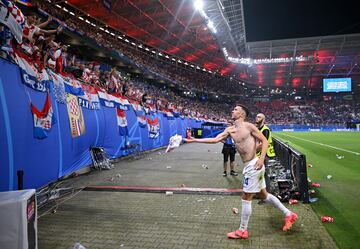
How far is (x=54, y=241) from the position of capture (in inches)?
176

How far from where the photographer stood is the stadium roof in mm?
32312

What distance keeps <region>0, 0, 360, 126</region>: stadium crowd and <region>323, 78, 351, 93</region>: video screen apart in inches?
267

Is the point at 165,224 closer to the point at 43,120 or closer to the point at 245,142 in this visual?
the point at 245,142

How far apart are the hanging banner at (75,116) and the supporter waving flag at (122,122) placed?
351cm

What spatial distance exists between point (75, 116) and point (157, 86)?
112 ft

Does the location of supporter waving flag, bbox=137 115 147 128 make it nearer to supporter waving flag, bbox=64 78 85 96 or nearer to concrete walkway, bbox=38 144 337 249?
supporter waving flag, bbox=64 78 85 96

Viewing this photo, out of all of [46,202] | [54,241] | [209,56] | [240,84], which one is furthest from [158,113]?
[240,84]

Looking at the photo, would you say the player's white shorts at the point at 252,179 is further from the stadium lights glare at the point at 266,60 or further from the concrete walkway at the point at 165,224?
the stadium lights glare at the point at 266,60

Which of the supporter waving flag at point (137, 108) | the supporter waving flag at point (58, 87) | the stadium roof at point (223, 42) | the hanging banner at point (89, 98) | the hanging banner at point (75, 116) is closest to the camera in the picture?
the supporter waving flag at point (58, 87)

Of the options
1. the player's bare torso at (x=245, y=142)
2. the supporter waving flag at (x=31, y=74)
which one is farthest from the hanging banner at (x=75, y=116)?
the player's bare torso at (x=245, y=142)

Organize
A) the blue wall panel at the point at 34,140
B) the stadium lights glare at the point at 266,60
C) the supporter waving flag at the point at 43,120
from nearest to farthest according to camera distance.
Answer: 1. the blue wall panel at the point at 34,140
2. the supporter waving flag at the point at 43,120
3. the stadium lights glare at the point at 266,60

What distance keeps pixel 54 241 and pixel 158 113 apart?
1648 centimetres

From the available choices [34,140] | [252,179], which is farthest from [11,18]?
[252,179]

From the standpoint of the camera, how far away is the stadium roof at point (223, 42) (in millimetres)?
32312
